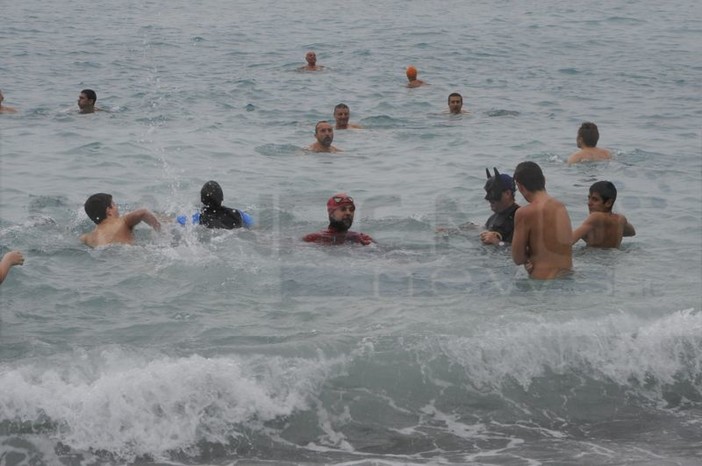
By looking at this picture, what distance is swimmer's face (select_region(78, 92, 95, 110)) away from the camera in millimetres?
18828

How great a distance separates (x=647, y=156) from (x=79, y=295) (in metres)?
9.92

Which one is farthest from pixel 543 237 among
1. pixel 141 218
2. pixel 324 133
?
pixel 324 133

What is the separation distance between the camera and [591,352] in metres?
8.04

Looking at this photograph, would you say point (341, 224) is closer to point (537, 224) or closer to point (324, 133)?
point (537, 224)

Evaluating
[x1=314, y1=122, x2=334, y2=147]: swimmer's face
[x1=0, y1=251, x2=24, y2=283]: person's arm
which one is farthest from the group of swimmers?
[x1=314, y1=122, x2=334, y2=147]: swimmer's face

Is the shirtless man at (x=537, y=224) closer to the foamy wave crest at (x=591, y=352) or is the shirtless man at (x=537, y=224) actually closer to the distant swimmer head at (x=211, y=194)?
the foamy wave crest at (x=591, y=352)

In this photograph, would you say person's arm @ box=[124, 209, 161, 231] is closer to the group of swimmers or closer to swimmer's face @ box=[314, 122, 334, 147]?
the group of swimmers

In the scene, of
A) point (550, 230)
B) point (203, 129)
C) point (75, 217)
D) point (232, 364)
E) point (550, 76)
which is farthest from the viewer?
point (550, 76)

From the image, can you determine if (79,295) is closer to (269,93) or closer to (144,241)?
(144,241)

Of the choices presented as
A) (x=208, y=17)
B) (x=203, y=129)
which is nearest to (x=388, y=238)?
(x=203, y=129)

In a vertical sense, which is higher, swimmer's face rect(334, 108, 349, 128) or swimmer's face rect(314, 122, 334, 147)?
swimmer's face rect(334, 108, 349, 128)

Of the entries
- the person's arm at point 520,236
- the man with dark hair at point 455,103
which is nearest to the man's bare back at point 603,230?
the person's arm at point 520,236

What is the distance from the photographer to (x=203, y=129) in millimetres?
17938

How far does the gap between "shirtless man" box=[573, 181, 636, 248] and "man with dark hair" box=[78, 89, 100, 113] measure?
37.8 feet
